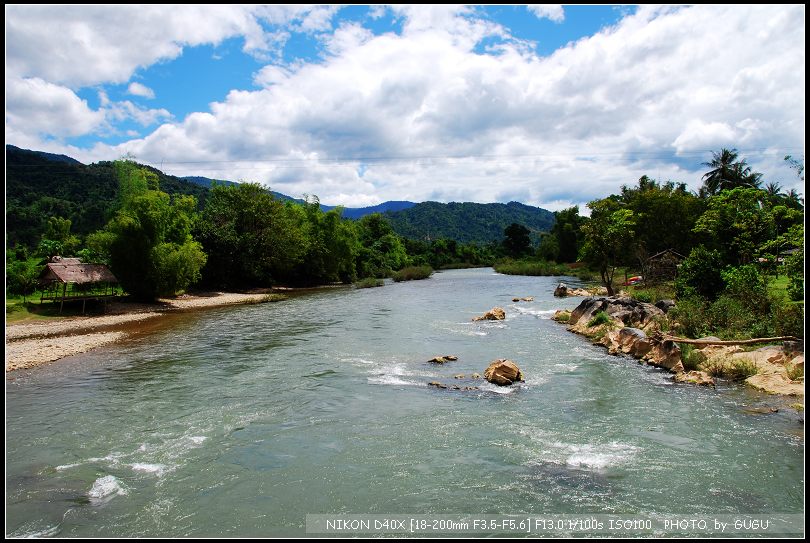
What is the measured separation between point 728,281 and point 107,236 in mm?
36172

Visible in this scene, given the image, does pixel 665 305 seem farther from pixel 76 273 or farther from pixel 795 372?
pixel 76 273

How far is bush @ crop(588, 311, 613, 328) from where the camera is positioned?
79.7 feet

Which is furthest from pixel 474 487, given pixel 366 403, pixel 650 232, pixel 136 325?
pixel 650 232

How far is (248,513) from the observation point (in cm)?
848

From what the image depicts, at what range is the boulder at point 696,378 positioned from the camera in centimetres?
1485

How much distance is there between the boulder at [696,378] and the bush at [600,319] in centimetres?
833

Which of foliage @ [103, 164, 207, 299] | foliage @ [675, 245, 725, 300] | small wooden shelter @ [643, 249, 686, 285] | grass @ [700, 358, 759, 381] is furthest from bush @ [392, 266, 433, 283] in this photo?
A: grass @ [700, 358, 759, 381]

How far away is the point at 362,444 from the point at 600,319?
16949 millimetres

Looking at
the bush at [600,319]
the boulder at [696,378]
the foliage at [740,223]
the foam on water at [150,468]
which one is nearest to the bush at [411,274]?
the foliage at [740,223]

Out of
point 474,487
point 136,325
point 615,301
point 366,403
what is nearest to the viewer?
point 474,487

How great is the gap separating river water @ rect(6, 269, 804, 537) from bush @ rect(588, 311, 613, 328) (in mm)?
5077

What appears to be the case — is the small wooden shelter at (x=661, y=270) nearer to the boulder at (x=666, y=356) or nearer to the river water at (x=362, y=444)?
the river water at (x=362, y=444)

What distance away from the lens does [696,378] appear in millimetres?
15164

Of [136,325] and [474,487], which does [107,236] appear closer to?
[136,325]
